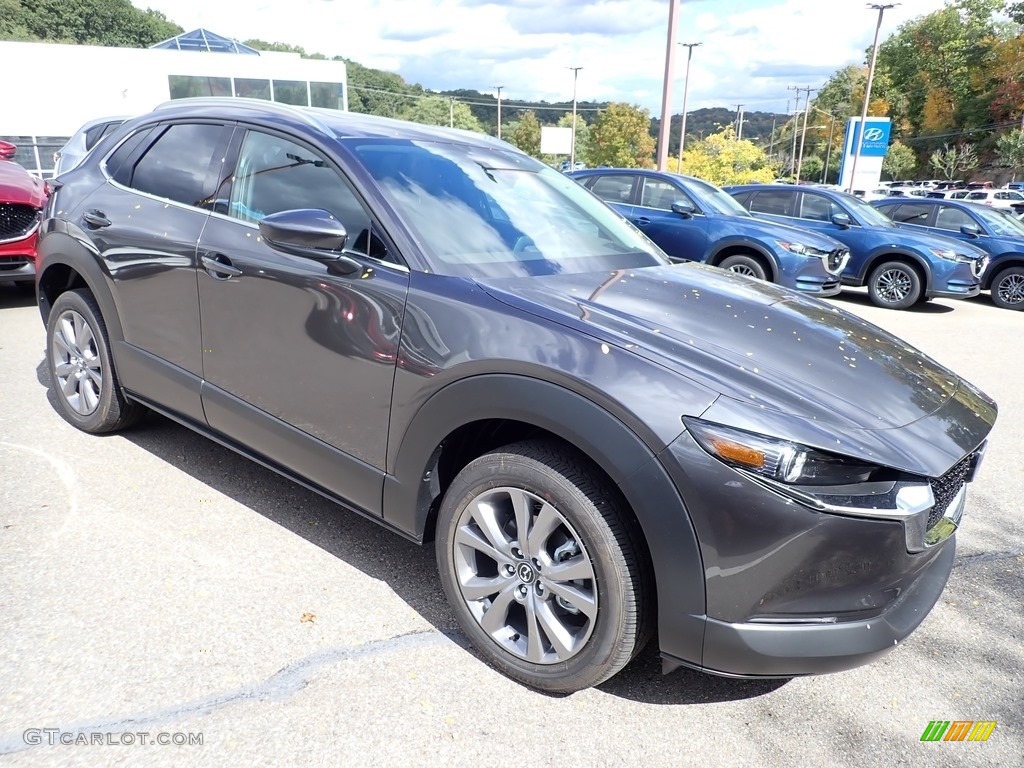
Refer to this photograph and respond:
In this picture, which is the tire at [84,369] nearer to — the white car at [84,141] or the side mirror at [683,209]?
the white car at [84,141]

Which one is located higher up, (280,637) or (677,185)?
(677,185)

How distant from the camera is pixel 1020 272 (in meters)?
11.7

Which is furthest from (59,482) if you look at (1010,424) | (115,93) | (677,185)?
(115,93)

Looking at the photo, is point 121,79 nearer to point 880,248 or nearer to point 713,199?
point 713,199

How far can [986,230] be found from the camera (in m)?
12.2

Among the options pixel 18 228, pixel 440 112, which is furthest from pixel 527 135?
pixel 18 228

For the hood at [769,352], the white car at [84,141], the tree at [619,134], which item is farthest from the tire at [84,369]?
the tree at [619,134]

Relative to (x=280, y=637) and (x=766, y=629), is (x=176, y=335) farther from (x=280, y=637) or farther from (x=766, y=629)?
(x=766, y=629)

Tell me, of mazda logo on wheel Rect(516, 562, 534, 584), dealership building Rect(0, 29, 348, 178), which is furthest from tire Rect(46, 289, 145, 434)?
dealership building Rect(0, 29, 348, 178)

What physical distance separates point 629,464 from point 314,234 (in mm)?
1354

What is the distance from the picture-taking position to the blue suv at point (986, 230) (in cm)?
1175

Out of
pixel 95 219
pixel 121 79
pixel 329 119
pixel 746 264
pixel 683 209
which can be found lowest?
pixel 746 264

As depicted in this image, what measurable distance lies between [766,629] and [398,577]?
60.7 inches

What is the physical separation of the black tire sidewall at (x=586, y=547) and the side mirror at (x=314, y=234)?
0.89 meters
